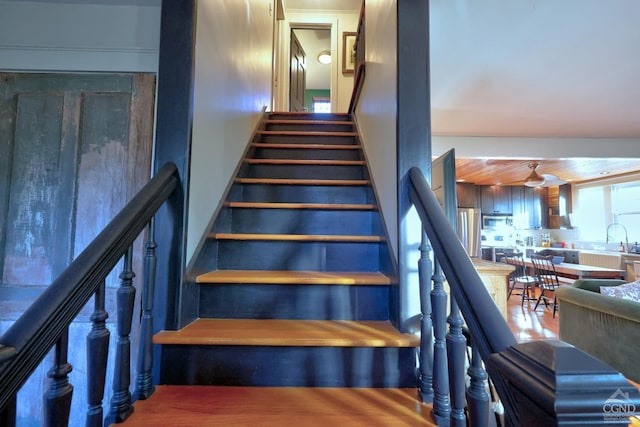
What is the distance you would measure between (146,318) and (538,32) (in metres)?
2.65

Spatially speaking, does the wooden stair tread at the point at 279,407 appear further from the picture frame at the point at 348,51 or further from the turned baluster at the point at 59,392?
the picture frame at the point at 348,51

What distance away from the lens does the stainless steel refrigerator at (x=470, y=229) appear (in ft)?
8.37

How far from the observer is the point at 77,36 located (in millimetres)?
1575

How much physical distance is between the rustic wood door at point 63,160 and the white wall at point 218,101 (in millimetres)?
369

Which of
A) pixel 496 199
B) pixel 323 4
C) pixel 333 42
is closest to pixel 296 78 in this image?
pixel 333 42

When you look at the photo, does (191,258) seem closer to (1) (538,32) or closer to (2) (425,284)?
(2) (425,284)

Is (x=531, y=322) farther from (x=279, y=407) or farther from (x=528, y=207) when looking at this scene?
(x=528, y=207)

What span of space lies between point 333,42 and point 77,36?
3956mm

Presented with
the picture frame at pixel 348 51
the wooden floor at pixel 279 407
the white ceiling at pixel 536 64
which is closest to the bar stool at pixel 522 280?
the white ceiling at pixel 536 64

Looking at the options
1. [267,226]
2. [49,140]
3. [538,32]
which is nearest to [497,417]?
[267,226]

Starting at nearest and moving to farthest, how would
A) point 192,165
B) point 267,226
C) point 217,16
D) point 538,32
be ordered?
point 192,165 < point 217,16 < point 267,226 < point 538,32

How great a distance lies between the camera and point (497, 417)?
1355 millimetres

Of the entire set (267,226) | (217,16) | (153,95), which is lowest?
(267,226)

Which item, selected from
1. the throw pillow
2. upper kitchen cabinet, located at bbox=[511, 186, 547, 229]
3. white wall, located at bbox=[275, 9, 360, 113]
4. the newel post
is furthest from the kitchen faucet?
the newel post
